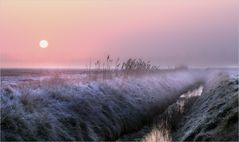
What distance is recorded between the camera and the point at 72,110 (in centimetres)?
1650

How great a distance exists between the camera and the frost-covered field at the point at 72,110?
13125mm

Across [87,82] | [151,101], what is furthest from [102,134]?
[151,101]

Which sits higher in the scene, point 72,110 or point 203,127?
point 72,110

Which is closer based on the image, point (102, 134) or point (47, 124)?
point (47, 124)

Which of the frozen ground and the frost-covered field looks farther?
the frost-covered field

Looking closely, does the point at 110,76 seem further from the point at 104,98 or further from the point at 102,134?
the point at 102,134

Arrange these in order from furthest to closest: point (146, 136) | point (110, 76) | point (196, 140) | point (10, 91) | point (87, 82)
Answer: point (110, 76) → point (87, 82) → point (146, 136) → point (10, 91) → point (196, 140)

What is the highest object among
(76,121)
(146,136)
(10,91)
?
(10,91)

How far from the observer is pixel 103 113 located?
18219mm

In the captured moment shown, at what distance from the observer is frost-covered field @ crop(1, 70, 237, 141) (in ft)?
43.1

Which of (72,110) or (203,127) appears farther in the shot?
(72,110)

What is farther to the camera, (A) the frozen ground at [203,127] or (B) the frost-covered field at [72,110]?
(B) the frost-covered field at [72,110]

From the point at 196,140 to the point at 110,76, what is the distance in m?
14.6

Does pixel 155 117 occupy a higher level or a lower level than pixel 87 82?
lower
